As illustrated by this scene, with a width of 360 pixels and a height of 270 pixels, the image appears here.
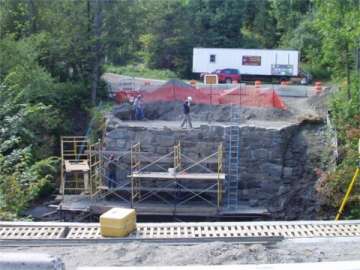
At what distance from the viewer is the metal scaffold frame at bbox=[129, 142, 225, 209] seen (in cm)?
2100

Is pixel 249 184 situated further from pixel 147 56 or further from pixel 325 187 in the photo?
pixel 147 56

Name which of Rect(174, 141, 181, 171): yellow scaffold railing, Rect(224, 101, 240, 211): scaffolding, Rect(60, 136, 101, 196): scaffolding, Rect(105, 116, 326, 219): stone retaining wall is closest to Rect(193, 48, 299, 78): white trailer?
Rect(105, 116, 326, 219): stone retaining wall

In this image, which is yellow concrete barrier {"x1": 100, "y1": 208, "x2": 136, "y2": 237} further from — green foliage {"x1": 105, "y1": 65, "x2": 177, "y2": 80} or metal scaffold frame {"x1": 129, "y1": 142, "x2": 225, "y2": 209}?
green foliage {"x1": 105, "y1": 65, "x2": 177, "y2": 80}

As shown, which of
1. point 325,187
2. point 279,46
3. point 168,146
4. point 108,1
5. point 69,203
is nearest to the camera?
point 325,187

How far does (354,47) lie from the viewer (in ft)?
74.4

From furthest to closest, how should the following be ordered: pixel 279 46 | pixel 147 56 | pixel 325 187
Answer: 1. pixel 279 46
2. pixel 147 56
3. pixel 325 187

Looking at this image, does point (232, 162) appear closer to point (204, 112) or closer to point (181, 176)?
point (181, 176)

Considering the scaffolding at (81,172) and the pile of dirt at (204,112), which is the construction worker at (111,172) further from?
the pile of dirt at (204,112)

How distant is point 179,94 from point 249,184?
27.8 feet

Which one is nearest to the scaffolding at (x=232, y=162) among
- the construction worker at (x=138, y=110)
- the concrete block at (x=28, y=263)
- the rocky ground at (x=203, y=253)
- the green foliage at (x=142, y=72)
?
the construction worker at (x=138, y=110)

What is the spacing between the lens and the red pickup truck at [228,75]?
42.7m

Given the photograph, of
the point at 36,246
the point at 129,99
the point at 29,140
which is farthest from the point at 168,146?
the point at 36,246

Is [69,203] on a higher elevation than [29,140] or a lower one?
lower

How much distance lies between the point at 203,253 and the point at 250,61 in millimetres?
36556
